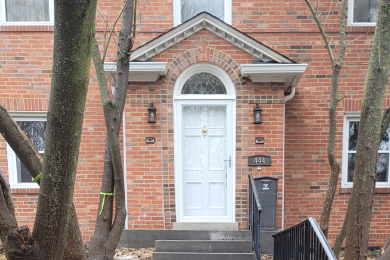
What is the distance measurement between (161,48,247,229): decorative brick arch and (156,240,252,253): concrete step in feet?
1.51

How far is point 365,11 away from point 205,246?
16.9 ft

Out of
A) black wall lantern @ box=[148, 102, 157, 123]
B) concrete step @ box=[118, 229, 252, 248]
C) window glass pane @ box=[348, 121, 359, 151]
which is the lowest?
concrete step @ box=[118, 229, 252, 248]

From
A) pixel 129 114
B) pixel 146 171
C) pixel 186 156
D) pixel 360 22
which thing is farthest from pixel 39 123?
pixel 360 22

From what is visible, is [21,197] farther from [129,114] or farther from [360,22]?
[360,22]

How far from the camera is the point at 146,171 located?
4488mm

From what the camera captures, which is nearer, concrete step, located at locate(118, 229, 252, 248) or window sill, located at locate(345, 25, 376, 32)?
concrete step, located at locate(118, 229, 252, 248)

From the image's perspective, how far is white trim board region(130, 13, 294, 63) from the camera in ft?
14.0

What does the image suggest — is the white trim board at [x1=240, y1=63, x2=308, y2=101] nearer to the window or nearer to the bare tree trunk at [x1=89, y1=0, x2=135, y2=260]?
the bare tree trunk at [x1=89, y1=0, x2=135, y2=260]

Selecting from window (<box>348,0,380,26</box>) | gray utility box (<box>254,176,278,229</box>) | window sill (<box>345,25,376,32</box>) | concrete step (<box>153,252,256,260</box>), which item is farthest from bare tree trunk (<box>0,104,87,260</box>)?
window (<box>348,0,380,26</box>)

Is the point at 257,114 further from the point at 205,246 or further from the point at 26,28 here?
the point at 26,28

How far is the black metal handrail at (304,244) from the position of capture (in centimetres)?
240

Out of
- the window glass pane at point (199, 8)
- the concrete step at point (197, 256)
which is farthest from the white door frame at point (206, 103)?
the window glass pane at point (199, 8)

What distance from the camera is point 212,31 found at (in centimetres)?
438

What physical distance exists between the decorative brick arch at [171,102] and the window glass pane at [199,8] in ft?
3.68
